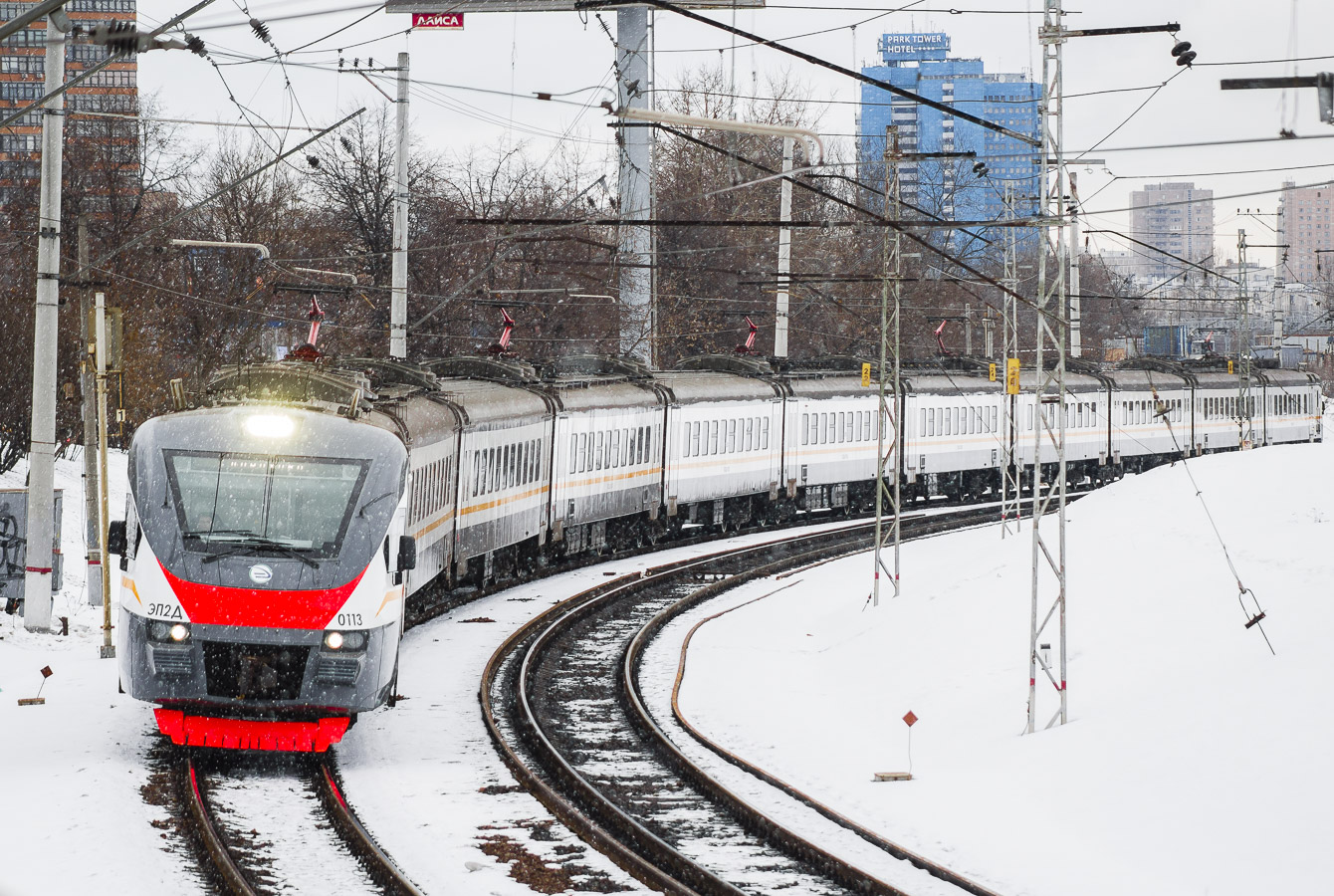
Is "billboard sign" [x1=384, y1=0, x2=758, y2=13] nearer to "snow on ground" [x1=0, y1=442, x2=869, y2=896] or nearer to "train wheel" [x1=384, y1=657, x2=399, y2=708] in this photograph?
"snow on ground" [x1=0, y1=442, x2=869, y2=896]

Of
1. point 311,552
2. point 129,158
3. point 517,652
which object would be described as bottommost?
point 517,652

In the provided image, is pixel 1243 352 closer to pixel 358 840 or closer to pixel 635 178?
pixel 635 178

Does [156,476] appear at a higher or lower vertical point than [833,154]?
lower

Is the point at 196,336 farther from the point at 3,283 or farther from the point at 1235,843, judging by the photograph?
the point at 1235,843

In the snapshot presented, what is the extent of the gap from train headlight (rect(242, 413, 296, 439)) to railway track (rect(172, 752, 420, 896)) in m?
2.78

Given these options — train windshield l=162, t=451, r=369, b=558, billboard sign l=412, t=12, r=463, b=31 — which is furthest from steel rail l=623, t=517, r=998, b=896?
billboard sign l=412, t=12, r=463, b=31

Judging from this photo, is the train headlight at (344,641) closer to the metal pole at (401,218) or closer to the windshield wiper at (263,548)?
the windshield wiper at (263,548)

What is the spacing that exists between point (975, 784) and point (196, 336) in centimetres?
3888

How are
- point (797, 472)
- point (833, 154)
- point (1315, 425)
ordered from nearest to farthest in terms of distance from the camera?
point (797, 472) → point (1315, 425) → point (833, 154)

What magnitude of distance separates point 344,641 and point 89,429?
12.4 metres

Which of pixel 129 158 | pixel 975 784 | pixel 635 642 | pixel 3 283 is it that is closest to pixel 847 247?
pixel 129 158

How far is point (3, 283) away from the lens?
133ft

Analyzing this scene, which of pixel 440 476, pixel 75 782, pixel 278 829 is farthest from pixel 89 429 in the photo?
pixel 278 829

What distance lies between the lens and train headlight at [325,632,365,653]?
13117 mm
